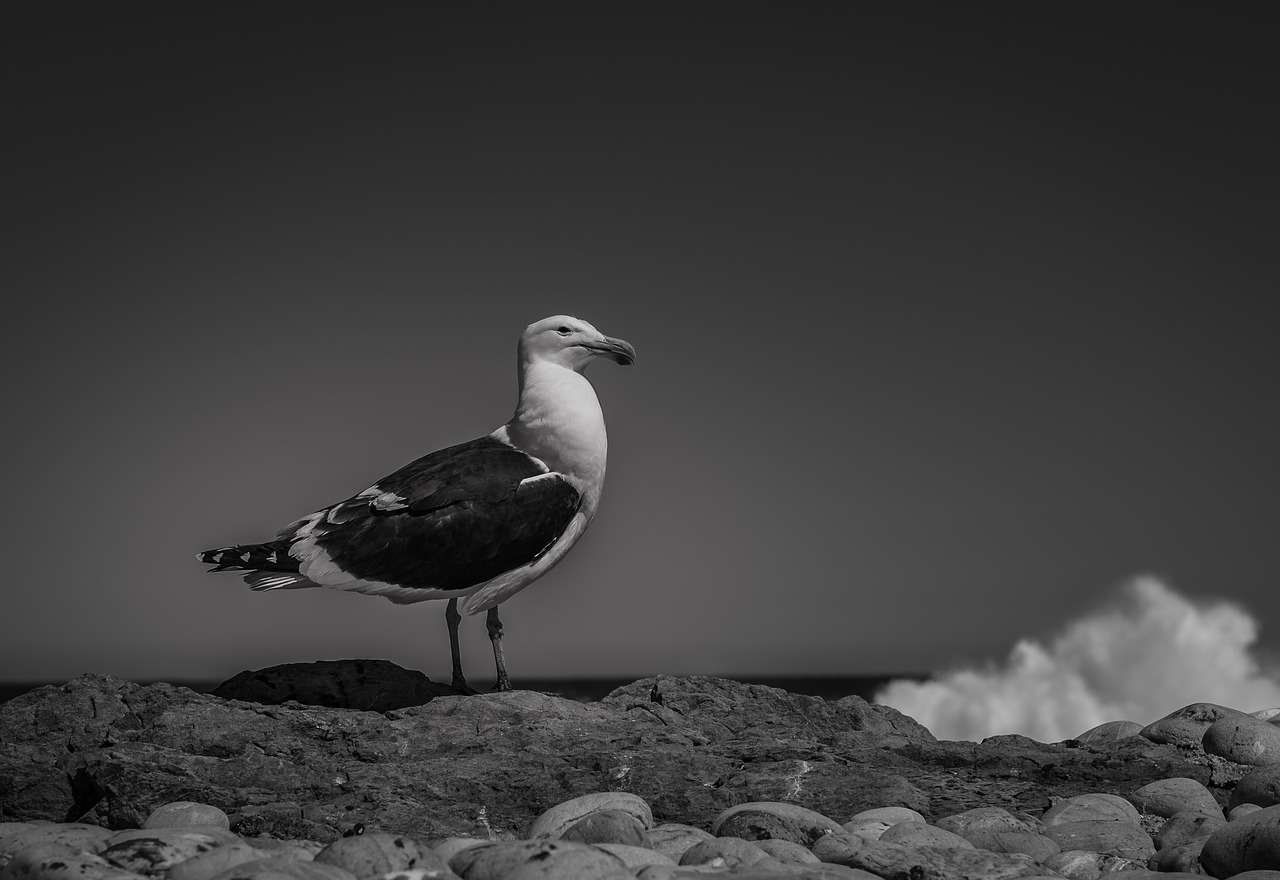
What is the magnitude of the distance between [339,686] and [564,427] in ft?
8.98

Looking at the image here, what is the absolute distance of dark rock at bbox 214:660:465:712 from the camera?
900 cm

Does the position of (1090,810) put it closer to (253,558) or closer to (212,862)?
(212,862)

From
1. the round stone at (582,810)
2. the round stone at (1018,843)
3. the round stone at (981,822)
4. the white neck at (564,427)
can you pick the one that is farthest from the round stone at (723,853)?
the white neck at (564,427)

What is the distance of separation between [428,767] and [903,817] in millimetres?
2895

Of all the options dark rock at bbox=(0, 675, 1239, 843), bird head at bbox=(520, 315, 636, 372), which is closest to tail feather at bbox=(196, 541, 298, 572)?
dark rock at bbox=(0, 675, 1239, 843)

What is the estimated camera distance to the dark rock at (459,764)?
7.11m

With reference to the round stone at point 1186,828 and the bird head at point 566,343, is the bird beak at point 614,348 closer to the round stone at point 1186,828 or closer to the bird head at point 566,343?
the bird head at point 566,343

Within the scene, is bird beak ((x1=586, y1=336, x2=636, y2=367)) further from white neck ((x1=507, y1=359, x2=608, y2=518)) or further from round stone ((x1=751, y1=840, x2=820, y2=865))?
round stone ((x1=751, y1=840, x2=820, y2=865))

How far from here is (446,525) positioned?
373 inches

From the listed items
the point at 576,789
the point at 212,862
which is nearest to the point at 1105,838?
the point at 576,789

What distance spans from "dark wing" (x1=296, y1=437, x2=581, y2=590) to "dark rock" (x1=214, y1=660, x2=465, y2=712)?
712 mm

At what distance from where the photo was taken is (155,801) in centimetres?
710

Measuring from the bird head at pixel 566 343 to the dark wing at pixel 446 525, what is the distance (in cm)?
115

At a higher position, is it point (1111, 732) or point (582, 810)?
point (1111, 732)
